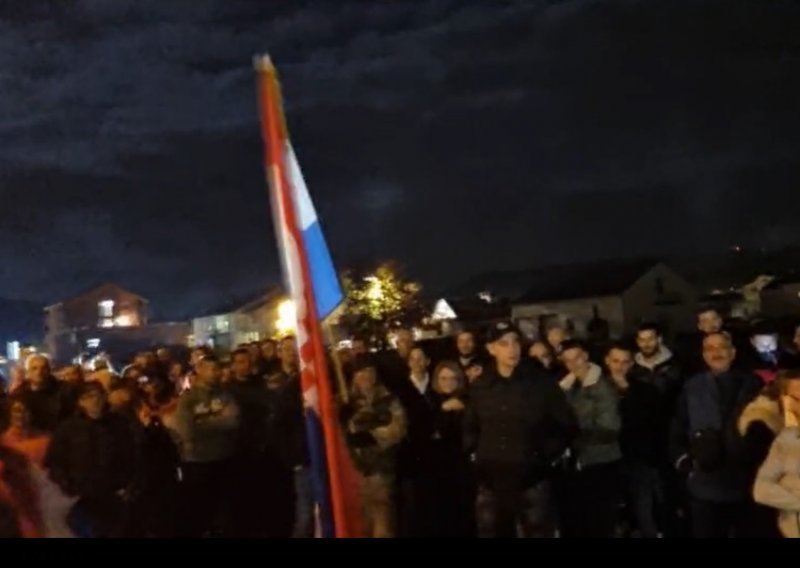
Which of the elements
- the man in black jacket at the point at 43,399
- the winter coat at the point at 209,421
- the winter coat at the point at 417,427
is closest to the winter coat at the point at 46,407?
the man in black jacket at the point at 43,399

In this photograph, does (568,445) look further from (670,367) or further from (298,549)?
(298,549)

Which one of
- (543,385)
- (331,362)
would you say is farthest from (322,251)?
(543,385)

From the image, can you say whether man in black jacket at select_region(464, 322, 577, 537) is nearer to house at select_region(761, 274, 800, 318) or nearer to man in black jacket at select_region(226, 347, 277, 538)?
man in black jacket at select_region(226, 347, 277, 538)

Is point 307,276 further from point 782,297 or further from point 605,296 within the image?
point 782,297

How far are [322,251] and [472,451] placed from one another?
1.32m

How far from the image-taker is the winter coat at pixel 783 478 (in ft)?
16.6

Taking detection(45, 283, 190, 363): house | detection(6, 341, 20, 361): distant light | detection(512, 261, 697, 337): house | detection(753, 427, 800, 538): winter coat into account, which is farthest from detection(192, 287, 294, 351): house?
detection(753, 427, 800, 538): winter coat

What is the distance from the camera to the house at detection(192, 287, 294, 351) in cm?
679

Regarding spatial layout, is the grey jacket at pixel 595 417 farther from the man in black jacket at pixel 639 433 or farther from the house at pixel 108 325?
the house at pixel 108 325

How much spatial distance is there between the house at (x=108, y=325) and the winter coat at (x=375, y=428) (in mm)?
1771

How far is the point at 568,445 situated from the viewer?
5.61 meters

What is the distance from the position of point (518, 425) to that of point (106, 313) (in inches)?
116

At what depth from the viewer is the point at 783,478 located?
5.11 meters

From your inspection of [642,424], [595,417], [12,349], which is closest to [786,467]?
[642,424]
